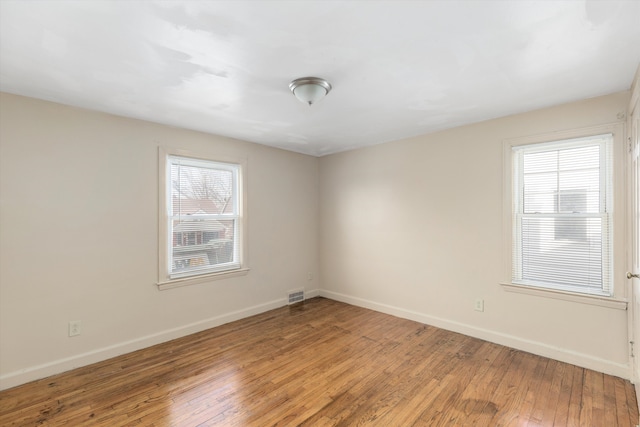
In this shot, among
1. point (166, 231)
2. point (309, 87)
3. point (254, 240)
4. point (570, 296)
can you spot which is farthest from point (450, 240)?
point (166, 231)

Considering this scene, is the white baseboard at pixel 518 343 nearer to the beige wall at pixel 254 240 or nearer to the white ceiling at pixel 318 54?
the beige wall at pixel 254 240

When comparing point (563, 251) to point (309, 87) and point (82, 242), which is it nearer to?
point (309, 87)

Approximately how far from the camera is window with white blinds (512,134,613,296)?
2.62 m

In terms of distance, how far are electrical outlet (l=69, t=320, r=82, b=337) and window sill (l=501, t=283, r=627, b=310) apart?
167 inches

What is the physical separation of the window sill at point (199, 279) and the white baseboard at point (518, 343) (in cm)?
192

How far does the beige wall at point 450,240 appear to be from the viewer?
2.68 meters

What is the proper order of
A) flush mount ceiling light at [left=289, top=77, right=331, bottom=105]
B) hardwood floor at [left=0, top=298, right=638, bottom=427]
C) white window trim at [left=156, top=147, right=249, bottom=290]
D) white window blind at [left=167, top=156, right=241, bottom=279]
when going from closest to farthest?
hardwood floor at [left=0, top=298, right=638, bottom=427] < flush mount ceiling light at [left=289, top=77, right=331, bottom=105] < white window trim at [left=156, top=147, right=249, bottom=290] < white window blind at [left=167, top=156, right=241, bottom=279]

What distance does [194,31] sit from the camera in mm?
1663

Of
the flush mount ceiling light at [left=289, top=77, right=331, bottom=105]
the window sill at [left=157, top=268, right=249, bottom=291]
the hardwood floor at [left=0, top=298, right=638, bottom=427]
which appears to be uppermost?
the flush mount ceiling light at [left=289, top=77, right=331, bottom=105]

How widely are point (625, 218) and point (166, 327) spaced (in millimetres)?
4579

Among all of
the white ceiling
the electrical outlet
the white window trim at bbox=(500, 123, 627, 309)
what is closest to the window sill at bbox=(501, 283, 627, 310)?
the white window trim at bbox=(500, 123, 627, 309)

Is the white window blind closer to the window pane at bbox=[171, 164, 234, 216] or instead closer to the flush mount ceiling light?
the window pane at bbox=[171, 164, 234, 216]

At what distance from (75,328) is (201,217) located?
5.23ft

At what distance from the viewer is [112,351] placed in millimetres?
2947
